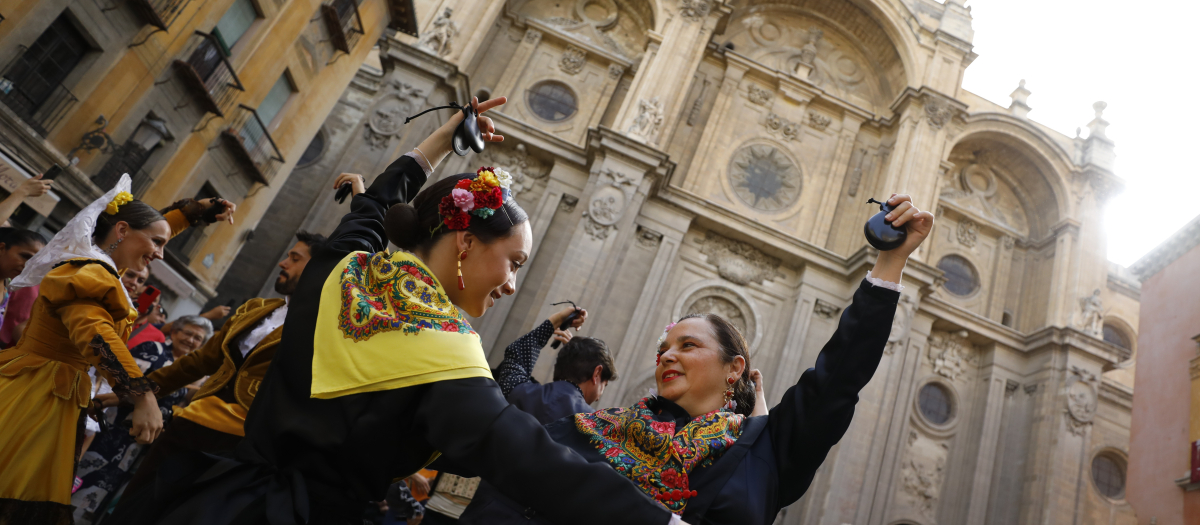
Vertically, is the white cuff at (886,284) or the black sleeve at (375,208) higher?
the white cuff at (886,284)

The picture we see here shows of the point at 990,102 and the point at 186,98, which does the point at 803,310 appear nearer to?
the point at 990,102

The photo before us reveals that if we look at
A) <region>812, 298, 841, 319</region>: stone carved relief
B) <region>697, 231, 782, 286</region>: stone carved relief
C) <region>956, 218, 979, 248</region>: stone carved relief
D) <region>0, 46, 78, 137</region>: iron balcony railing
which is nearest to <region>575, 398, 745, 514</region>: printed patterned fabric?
<region>0, 46, 78, 137</region>: iron balcony railing

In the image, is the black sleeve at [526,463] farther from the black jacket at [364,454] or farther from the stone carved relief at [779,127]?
the stone carved relief at [779,127]

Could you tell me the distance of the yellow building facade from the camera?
943 centimetres

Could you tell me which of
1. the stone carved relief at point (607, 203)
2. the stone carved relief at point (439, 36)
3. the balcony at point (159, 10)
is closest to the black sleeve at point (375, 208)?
the balcony at point (159, 10)

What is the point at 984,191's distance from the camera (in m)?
23.6

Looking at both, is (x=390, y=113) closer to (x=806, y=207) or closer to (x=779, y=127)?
Result: (x=779, y=127)

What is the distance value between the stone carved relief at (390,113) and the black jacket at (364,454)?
50.3 ft

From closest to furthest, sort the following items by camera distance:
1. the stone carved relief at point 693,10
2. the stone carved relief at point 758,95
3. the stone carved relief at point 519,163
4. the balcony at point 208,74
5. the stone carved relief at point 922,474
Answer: the balcony at point 208,74, the stone carved relief at point 519,163, the stone carved relief at point 922,474, the stone carved relief at point 693,10, the stone carved relief at point 758,95

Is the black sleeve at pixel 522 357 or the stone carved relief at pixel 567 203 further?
the stone carved relief at pixel 567 203

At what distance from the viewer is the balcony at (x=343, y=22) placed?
14494mm

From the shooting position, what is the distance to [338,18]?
14570 millimetres

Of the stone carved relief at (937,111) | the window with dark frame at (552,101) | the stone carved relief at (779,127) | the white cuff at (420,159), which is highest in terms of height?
the stone carved relief at (937,111)

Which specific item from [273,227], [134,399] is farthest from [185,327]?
[273,227]
